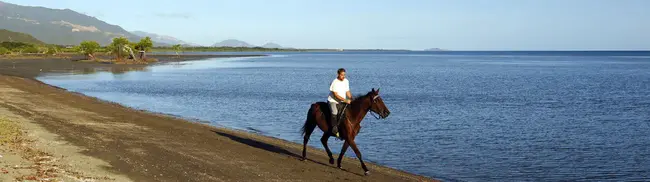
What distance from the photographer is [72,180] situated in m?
12.2

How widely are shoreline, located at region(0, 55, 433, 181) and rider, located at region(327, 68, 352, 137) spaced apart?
4.42 feet

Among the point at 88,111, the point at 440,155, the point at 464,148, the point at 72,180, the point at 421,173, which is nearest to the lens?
the point at 72,180

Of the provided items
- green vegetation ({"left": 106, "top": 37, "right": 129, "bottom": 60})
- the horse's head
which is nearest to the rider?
the horse's head

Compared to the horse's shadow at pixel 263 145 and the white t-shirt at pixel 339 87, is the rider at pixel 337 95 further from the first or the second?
the horse's shadow at pixel 263 145

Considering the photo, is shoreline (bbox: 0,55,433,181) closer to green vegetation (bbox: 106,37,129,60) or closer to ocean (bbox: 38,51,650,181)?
ocean (bbox: 38,51,650,181)

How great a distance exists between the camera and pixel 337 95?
16.1 meters

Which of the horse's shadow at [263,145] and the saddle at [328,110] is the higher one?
the saddle at [328,110]

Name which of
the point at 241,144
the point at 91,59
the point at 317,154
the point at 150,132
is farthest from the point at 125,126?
the point at 91,59

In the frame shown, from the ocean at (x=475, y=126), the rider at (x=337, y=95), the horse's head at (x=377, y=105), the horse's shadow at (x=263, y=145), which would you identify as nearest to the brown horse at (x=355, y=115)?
the horse's head at (x=377, y=105)

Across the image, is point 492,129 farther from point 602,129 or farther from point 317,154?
point 317,154

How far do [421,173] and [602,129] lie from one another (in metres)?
14.8

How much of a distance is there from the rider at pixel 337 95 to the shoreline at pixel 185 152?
135cm

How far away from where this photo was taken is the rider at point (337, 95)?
52.9 feet

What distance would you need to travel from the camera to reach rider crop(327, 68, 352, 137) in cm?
1611
